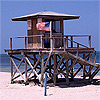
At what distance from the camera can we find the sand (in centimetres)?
1695

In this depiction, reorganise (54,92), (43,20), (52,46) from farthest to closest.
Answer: (43,20) < (52,46) < (54,92)

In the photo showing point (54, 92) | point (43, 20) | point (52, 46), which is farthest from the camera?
point (43, 20)

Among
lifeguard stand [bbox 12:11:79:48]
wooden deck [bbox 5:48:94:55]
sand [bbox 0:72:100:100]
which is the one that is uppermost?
lifeguard stand [bbox 12:11:79:48]

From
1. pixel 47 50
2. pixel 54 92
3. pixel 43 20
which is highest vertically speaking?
pixel 43 20

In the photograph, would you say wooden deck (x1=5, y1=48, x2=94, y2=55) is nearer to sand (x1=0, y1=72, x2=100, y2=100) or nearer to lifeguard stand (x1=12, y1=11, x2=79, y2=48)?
lifeguard stand (x1=12, y1=11, x2=79, y2=48)

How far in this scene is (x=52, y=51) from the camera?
1994 cm

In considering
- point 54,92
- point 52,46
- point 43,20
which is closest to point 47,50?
point 52,46

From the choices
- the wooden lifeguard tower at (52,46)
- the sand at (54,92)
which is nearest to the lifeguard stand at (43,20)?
the wooden lifeguard tower at (52,46)

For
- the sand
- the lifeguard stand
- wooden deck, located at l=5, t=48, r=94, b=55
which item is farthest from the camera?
the lifeguard stand

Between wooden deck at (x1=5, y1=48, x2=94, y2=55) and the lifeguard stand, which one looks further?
the lifeguard stand

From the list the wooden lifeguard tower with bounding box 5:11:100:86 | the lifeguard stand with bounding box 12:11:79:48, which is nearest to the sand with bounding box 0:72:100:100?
the wooden lifeguard tower with bounding box 5:11:100:86

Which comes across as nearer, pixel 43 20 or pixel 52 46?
pixel 52 46

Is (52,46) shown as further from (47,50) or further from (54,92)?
(54,92)

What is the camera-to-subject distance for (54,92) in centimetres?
1859
